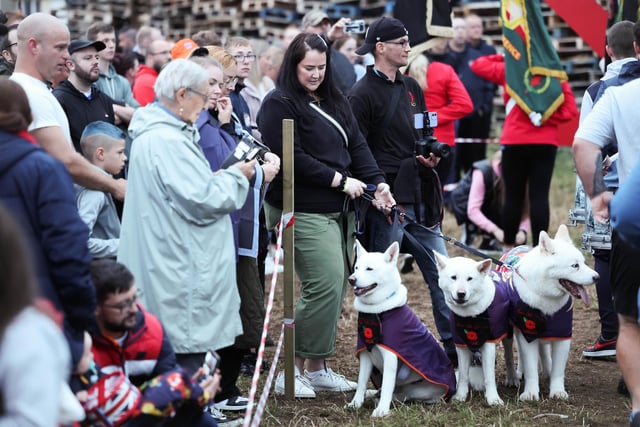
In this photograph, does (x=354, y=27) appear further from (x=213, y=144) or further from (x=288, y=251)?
(x=213, y=144)

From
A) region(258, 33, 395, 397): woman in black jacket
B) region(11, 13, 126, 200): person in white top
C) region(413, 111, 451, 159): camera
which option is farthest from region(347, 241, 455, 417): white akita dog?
region(11, 13, 126, 200): person in white top

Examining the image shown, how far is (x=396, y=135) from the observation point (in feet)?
21.2

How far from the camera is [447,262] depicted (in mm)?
5715

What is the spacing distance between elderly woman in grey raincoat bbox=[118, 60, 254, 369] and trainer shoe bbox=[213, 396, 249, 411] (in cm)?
101

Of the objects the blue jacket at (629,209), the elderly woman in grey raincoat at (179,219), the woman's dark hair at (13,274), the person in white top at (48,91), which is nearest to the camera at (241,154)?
the elderly woman in grey raincoat at (179,219)

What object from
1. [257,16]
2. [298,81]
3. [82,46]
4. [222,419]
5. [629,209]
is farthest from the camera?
[257,16]

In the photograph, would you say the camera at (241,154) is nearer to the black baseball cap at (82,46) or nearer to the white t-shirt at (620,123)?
the white t-shirt at (620,123)

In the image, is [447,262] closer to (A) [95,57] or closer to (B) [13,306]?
(A) [95,57]

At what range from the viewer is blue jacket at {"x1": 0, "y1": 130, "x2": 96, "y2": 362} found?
11.7 ft

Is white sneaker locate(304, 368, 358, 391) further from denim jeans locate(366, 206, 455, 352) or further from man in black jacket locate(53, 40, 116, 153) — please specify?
man in black jacket locate(53, 40, 116, 153)

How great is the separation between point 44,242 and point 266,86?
19.3ft

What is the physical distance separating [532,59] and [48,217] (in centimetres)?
649

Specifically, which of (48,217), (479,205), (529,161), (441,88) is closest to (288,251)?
(48,217)

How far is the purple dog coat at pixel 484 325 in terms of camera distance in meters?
5.72
